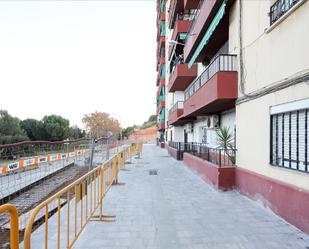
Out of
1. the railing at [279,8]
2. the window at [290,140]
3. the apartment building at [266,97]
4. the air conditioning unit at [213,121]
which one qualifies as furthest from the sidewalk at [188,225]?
the air conditioning unit at [213,121]

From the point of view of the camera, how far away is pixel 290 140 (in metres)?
6.31

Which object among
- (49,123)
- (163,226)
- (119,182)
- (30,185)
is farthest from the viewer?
(49,123)

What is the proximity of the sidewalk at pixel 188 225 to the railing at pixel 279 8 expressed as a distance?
4455mm

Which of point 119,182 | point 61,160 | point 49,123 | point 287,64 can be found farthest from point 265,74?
point 49,123

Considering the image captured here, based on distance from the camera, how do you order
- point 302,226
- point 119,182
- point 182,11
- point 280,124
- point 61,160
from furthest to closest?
point 182,11
point 61,160
point 119,182
point 280,124
point 302,226

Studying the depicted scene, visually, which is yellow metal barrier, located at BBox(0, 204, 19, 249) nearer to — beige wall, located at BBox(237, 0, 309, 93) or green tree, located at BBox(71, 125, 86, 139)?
beige wall, located at BBox(237, 0, 309, 93)

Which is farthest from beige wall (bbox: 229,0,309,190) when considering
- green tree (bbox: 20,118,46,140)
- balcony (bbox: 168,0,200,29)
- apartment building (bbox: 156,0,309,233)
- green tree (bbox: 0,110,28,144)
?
green tree (bbox: 20,118,46,140)

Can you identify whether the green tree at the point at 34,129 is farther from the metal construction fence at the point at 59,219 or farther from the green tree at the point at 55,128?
the metal construction fence at the point at 59,219

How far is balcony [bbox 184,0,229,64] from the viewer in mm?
9656

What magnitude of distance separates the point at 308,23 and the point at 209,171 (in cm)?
613

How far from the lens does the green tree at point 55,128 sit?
4819cm

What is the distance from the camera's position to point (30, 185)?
12195 millimetres

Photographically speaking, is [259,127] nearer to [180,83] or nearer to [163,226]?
[163,226]

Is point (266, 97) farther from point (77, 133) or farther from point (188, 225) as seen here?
point (77, 133)
